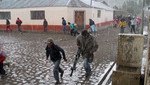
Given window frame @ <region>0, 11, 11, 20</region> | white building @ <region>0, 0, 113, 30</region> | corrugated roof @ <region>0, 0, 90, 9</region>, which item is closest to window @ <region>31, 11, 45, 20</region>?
white building @ <region>0, 0, 113, 30</region>

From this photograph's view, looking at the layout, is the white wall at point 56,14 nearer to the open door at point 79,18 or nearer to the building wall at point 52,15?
the building wall at point 52,15

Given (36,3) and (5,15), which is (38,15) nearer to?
(36,3)

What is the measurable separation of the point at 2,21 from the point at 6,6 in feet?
6.77

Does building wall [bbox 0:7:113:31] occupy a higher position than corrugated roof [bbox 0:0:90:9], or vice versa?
corrugated roof [bbox 0:0:90:9]

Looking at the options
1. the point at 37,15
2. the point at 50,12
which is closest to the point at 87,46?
the point at 50,12

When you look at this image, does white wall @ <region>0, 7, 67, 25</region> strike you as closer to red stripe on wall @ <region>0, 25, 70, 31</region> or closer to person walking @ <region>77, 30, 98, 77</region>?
red stripe on wall @ <region>0, 25, 70, 31</region>

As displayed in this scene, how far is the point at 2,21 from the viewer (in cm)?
2306

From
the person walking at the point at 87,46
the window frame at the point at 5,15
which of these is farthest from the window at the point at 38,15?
the person walking at the point at 87,46

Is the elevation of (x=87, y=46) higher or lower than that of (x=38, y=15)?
lower

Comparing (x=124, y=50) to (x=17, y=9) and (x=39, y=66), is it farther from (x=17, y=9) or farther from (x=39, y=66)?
(x=17, y=9)

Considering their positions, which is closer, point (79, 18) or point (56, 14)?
point (56, 14)

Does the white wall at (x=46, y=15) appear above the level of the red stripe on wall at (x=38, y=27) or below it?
above

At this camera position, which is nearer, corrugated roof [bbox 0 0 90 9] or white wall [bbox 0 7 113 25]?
white wall [bbox 0 7 113 25]

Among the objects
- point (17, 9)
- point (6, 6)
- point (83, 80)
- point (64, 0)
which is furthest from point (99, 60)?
point (6, 6)
